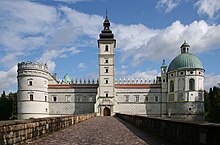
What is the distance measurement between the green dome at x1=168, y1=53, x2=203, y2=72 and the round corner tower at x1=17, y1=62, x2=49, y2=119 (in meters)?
27.8

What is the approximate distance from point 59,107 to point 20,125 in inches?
2076

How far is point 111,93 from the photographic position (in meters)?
57.3

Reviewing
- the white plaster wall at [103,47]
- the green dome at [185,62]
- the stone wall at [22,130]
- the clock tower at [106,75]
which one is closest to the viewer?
the stone wall at [22,130]

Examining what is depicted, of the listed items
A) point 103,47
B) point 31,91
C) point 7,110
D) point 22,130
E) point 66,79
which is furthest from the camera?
point 66,79

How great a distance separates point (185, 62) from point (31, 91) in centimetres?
3201

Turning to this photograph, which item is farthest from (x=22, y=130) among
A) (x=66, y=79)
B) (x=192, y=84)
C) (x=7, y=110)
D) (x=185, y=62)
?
(x=66, y=79)

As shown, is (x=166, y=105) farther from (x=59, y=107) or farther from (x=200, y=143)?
(x=200, y=143)

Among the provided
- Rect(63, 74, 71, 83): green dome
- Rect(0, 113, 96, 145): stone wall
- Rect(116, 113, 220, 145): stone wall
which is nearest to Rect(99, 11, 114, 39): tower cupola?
Rect(63, 74, 71, 83): green dome

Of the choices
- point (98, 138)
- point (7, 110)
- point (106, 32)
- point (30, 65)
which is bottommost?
point (7, 110)

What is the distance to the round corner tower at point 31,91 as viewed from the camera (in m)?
55.3

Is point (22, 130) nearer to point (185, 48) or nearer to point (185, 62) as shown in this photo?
point (185, 62)

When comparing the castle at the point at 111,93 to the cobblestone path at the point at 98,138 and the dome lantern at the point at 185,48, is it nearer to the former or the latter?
the dome lantern at the point at 185,48

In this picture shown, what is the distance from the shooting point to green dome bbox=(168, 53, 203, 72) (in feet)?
189

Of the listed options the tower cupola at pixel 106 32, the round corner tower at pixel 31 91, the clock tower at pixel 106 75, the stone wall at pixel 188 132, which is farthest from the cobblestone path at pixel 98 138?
the tower cupola at pixel 106 32
